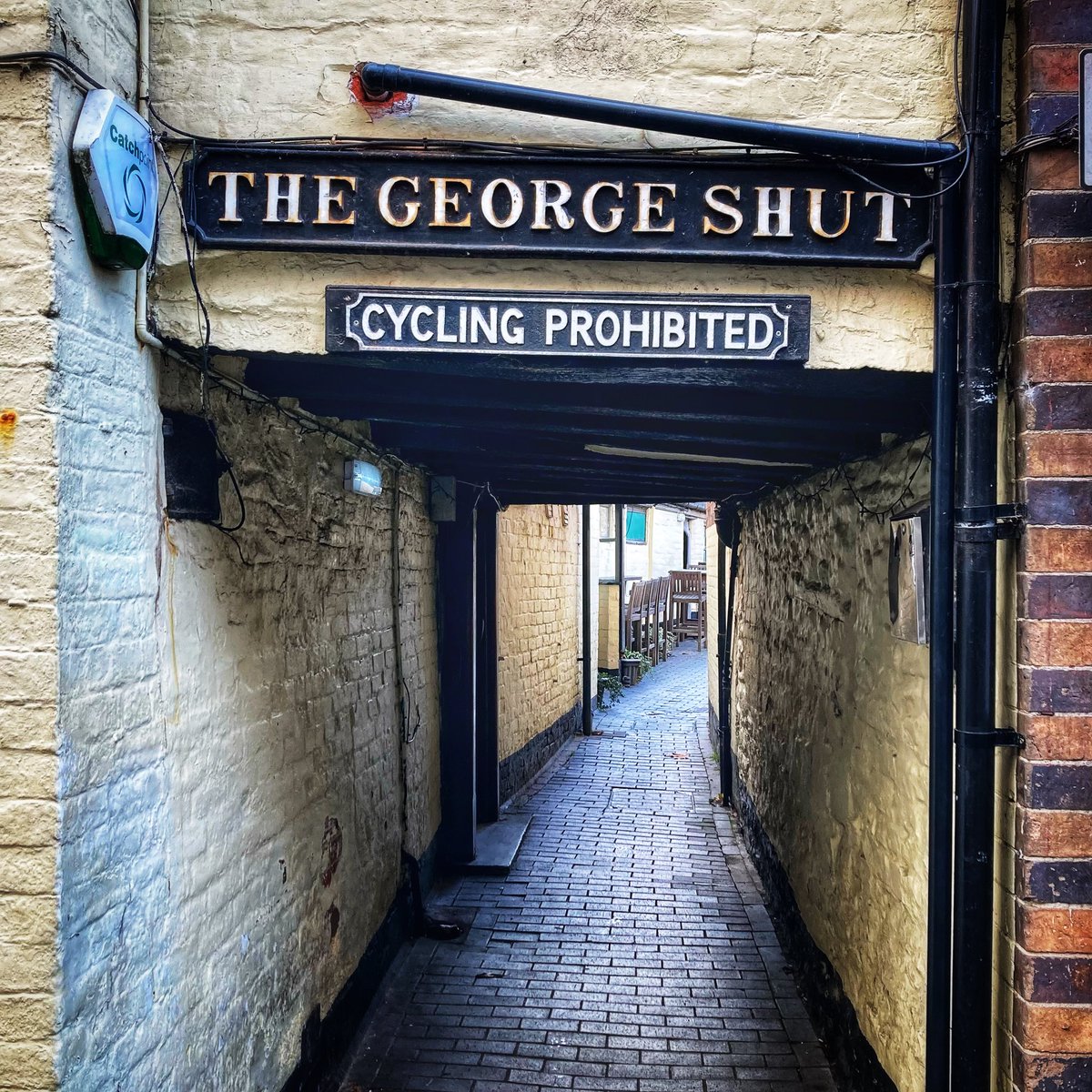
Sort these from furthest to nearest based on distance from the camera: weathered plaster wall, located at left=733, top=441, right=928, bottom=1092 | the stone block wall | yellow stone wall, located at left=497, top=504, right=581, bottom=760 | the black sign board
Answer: the stone block wall → yellow stone wall, located at left=497, top=504, right=581, bottom=760 → weathered plaster wall, located at left=733, top=441, right=928, bottom=1092 → the black sign board

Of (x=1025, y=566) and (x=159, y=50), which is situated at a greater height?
(x=159, y=50)

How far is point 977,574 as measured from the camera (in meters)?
2.59

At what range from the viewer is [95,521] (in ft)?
8.04

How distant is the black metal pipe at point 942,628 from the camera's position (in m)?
2.64

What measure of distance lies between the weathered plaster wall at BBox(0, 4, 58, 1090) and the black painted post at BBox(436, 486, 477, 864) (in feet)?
17.1

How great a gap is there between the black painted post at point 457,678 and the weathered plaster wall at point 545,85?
4693 millimetres

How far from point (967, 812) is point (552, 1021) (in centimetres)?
332

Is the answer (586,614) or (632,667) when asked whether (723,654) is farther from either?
(632,667)

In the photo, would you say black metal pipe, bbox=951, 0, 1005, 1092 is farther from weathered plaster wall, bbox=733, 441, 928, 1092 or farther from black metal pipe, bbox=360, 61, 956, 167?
weathered plaster wall, bbox=733, 441, 928, 1092

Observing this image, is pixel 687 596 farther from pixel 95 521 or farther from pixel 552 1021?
pixel 95 521

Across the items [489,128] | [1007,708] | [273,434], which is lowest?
[1007,708]

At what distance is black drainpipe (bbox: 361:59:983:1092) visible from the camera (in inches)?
102

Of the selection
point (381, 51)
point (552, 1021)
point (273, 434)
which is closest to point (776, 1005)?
point (552, 1021)

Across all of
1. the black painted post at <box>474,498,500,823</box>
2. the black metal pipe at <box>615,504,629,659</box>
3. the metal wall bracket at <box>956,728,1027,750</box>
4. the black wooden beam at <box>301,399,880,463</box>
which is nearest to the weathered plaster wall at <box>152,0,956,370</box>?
the black wooden beam at <box>301,399,880,463</box>
